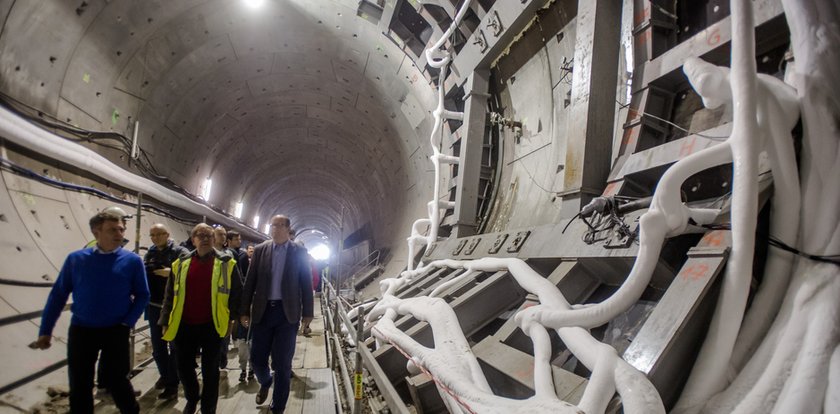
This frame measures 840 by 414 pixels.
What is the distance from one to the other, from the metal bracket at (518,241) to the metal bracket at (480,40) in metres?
2.38

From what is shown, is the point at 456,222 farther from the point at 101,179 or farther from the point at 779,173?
the point at 101,179

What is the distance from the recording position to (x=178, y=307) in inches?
110

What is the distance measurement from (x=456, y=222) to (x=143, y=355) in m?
3.99

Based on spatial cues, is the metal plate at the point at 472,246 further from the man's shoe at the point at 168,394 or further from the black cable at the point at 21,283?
the black cable at the point at 21,283

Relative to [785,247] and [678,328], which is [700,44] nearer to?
[785,247]

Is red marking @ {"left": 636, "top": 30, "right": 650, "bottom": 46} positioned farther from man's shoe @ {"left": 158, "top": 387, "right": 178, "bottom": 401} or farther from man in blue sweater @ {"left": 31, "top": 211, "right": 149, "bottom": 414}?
man's shoe @ {"left": 158, "top": 387, "right": 178, "bottom": 401}

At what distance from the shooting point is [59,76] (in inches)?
158

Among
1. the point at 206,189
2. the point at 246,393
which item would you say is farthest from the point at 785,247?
the point at 206,189

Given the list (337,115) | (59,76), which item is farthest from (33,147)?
(337,115)

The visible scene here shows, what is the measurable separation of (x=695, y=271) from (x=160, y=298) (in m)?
4.11

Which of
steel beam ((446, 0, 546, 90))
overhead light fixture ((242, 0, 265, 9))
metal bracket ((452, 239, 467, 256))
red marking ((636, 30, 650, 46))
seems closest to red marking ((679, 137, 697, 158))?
red marking ((636, 30, 650, 46))

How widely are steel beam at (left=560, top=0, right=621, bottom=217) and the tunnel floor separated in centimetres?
279

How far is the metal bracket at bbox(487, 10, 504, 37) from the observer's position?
3.75 m

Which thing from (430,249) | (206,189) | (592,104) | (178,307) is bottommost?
(178,307)
